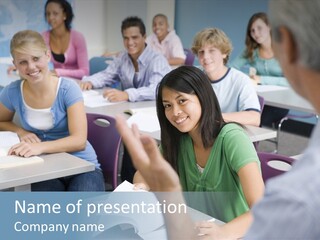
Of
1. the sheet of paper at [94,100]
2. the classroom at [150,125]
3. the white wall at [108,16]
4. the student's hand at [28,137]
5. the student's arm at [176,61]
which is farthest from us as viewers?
the white wall at [108,16]

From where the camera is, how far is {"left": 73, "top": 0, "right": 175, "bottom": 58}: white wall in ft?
21.4

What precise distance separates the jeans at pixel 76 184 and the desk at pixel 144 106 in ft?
1.34

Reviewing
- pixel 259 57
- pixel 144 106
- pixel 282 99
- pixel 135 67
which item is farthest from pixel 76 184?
pixel 259 57

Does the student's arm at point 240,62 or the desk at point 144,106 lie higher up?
the student's arm at point 240,62

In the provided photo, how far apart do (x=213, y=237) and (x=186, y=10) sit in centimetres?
549

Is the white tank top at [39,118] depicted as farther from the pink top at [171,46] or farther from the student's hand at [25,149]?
the pink top at [171,46]

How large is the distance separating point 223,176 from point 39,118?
1.11m

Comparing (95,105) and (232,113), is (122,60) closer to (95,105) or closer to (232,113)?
(95,105)

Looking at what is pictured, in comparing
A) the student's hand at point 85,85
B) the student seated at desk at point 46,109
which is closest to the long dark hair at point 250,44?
the student's hand at point 85,85

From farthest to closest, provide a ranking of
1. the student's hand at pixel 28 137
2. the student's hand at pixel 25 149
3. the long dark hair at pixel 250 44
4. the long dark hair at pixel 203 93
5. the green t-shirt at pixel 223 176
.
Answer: the long dark hair at pixel 250 44, the student's hand at pixel 28 137, the student's hand at pixel 25 149, the long dark hair at pixel 203 93, the green t-shirt at pixel 223 176

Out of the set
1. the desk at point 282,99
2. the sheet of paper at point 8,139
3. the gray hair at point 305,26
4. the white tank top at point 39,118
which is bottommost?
the desk at point 282,99

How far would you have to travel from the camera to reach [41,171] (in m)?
1.87

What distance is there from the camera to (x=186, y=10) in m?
6.46

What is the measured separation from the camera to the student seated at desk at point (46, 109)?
2.19 m
